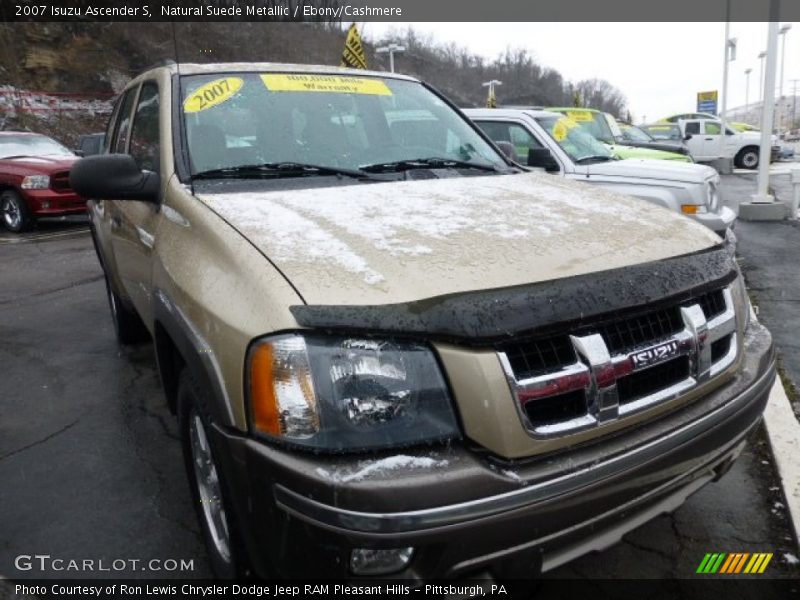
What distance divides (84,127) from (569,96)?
64.9 meters

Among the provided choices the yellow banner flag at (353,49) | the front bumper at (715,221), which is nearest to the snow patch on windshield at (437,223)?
the front bumper at (715,221)

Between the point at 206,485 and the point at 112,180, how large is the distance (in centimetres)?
122

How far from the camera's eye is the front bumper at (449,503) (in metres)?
1.52

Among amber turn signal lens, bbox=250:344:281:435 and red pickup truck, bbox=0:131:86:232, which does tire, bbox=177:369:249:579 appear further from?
red pickup truck, bbox=0:131:86:232

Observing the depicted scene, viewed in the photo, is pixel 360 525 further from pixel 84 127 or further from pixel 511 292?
pixel 84 127

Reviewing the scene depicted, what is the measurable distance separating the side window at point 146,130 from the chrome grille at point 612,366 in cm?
196

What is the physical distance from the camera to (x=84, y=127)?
75.0 feet

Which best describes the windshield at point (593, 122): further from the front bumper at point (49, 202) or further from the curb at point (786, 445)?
the front bumper at point (49, 202)

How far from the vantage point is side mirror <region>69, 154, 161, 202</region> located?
2531 millimetres

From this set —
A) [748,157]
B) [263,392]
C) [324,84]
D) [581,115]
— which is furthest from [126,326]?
[748,157]

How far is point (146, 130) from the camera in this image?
3281 mm

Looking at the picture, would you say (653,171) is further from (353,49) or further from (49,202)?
(353,49)

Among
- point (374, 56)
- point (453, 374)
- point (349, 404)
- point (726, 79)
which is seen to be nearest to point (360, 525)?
point (349, 404)

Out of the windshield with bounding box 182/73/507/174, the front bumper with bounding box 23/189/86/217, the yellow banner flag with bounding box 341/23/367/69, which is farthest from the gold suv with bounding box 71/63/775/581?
the yellow banner flag with bounding box 341/23/367/69
